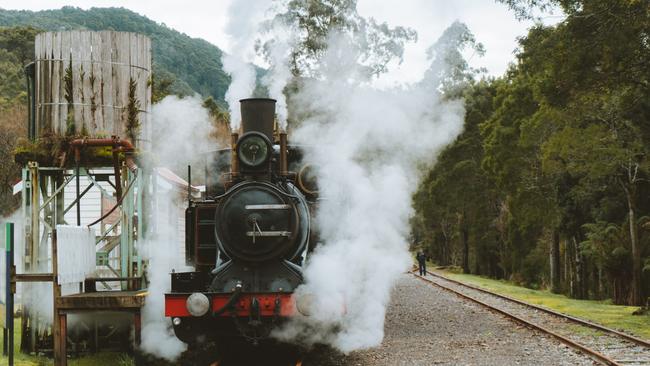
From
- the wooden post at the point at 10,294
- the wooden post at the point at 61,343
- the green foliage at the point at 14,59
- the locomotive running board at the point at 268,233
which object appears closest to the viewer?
the wooden post at the point at 10,294

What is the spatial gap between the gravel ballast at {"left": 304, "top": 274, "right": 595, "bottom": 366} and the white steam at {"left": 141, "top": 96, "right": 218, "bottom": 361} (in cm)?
214

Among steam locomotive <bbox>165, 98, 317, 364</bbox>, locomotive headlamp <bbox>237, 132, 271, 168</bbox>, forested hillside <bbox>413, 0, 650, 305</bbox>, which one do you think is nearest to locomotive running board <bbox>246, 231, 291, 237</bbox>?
steam locomotive <bbox>165, 98, 317, 364</bbox>

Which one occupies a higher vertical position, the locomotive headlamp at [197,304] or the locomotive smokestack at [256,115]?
the locomotive smokestack at [256,115]

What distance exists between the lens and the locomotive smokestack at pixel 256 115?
31.8ft

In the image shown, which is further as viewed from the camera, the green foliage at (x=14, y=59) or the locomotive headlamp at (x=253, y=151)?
the green foliage at (x=14, y=59)

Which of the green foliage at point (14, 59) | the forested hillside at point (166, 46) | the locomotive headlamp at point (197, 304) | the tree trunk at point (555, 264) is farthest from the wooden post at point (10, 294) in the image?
the green foliage at point (14, 59)

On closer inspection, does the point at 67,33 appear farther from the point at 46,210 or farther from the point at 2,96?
the point at 2,96

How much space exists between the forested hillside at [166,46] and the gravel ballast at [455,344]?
7.30 m

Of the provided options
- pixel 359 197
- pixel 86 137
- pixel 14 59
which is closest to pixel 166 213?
pixel 86 137

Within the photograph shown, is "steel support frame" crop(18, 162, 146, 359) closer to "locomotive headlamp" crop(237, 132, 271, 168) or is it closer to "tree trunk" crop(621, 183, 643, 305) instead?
"locomotive headlamp" crop(237, 132, 271, 168)

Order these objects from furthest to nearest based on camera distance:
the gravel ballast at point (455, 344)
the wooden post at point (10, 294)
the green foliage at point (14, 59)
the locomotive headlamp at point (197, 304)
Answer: the green foliage at point (14, 59) < the gravel ballast at point (455, 344) < the locomotive headlamp at point (197, 304) < the wooden post at point (10, 294)

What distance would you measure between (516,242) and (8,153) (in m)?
25.2

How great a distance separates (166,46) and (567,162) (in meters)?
32.4

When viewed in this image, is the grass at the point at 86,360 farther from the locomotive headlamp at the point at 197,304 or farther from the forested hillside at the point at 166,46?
the forested hillside at the point at 166,46
